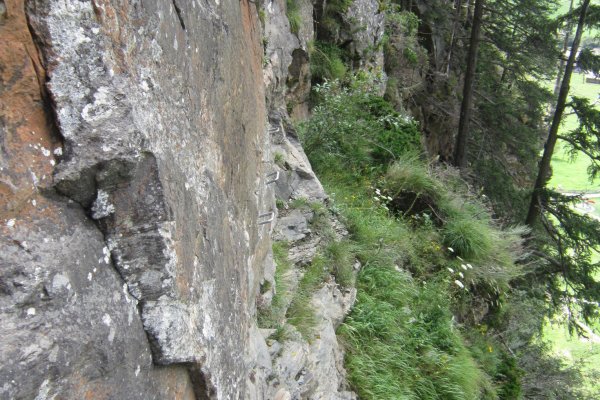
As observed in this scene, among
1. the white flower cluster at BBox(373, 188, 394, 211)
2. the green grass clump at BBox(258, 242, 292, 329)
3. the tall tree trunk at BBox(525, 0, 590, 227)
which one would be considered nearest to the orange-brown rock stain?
the green grass clump at BBox(258, 242, 292, 329)

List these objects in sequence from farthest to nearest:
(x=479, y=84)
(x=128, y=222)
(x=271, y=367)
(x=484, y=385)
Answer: (x=479, y=84) → (x=484, y=385) → (x=271, y=367) → (x=128, y=222)

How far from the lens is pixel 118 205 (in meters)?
1.74

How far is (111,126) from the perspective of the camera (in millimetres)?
1645

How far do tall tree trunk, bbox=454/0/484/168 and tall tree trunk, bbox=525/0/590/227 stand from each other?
187 centimetres

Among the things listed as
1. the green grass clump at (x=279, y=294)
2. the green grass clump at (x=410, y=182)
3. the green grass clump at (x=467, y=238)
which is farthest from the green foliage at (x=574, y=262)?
the green grass clump at (x=279, y=294)

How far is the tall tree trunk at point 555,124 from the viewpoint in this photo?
10.5 meters

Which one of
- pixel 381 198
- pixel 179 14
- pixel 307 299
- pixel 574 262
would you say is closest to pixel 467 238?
pixel 381 198

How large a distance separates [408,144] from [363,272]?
3.70 metres

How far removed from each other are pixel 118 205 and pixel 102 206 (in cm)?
6

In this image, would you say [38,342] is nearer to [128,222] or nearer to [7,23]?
[128,222]

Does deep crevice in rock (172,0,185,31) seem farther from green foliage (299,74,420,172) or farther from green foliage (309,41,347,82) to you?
green foliage (309,41,347,82)

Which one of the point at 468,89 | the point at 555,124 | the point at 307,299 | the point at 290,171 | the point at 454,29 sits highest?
the point at 454,29

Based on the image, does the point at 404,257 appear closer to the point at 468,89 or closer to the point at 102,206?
the point at 102,206

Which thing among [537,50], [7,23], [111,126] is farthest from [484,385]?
[537,50]
